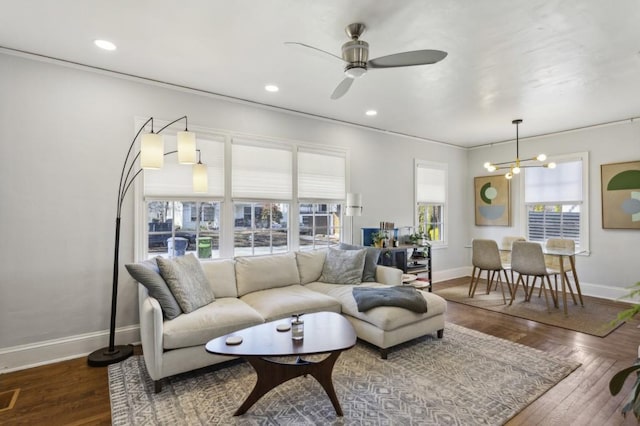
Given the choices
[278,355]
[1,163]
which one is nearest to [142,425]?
[278,355]

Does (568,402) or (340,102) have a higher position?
(340,102)

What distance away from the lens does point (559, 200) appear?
558 cm

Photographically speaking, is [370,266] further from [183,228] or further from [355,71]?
[355,71]

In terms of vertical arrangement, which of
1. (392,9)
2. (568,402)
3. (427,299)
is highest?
(392,9)

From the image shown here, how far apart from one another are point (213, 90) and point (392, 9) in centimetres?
228

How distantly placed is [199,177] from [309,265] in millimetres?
1714

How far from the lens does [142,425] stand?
2.08m

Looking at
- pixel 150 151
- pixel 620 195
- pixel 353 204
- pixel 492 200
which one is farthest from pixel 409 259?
pixel 150 151

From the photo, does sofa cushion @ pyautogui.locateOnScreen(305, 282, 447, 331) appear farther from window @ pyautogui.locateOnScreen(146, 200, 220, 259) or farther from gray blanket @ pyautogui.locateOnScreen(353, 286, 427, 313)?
window @ pyautogui.locateOnScreen(146, 200, 220, 259)

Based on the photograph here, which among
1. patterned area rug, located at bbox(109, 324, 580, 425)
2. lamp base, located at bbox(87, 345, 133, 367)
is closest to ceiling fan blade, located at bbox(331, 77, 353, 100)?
patterned area rug, located at bbox(109, 324, 580, 425)

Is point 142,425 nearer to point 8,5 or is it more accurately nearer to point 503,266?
point 8,5

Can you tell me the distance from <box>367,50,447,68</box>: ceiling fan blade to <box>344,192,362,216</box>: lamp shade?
2.41m

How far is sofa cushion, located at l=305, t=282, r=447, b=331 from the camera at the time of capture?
3.00 m

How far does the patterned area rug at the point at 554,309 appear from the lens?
12.8 feet
